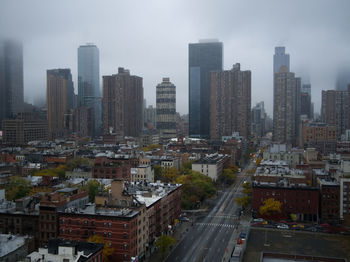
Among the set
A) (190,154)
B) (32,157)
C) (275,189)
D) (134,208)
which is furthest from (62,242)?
(190,154)

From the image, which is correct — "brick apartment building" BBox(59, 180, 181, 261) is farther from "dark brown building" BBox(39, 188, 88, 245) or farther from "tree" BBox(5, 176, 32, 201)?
"tree" BBox(5, 176, 32, 201)

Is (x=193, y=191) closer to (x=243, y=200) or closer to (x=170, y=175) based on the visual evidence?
(x=243, y=200)

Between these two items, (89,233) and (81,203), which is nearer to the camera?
(89,233)

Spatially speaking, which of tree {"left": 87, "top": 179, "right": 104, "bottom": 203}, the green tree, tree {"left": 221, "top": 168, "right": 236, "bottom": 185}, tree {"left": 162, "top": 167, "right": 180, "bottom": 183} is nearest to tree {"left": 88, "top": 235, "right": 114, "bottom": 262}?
tree {"left": 87, "top": 179, "right": 104, "bottom": 203}

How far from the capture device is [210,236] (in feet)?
246

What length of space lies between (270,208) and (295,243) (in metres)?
16.5

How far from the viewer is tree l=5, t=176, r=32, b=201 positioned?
91625mm

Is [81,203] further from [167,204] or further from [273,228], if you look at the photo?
[273,228]

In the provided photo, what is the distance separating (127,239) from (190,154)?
392 ft

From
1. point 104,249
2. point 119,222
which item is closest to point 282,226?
point 119,222

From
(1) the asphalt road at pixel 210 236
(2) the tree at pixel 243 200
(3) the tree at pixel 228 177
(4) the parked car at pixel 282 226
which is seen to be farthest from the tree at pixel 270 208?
(3) the tree at pixel 228 177

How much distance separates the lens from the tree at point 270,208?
86438 mm

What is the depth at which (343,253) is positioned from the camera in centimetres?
6525

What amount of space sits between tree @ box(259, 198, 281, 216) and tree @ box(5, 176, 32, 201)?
52335 millimetres
